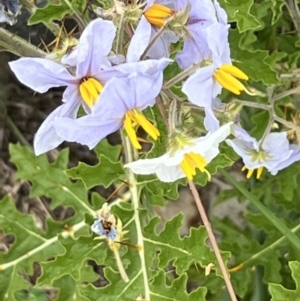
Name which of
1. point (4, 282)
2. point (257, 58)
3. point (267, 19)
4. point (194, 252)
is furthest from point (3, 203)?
point (267, 19)

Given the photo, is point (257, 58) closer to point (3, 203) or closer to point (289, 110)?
point (289, 110)

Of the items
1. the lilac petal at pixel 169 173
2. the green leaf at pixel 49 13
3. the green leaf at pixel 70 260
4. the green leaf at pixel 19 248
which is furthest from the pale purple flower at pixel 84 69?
the green leaf at pixel 19 248

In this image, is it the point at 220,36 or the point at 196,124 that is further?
the point at 196,124

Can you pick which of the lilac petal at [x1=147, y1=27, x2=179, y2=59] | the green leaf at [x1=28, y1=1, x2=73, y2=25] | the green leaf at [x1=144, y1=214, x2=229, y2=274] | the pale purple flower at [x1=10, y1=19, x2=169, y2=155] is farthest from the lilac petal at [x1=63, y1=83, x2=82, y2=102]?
the green leaf at [x1=144, y1=214, x2=229, y2=274]

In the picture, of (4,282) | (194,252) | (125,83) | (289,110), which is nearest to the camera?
(125,83)

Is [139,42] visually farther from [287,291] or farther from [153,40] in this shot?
[287,291]

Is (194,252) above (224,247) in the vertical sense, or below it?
above

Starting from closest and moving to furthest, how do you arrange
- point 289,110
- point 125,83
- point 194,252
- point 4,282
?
point 125,83
point 194,252
point 4,282
point 289,110
